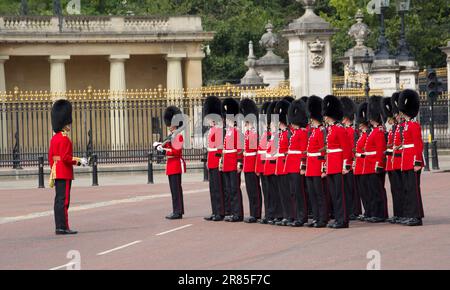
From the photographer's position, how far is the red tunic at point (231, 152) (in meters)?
20.5

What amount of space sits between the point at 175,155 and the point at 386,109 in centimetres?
333

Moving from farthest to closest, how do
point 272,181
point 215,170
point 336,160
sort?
point 215,170 → point 272,181 → point 336,160

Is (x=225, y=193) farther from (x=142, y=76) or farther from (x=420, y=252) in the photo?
(x=142, y=76)

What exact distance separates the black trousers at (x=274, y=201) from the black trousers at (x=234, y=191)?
56cm

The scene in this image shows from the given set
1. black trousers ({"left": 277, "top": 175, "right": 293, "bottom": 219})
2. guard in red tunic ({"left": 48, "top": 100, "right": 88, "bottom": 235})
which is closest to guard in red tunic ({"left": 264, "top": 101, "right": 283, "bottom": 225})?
black trousers ({"left": 277, "top": 175, "right": 293, "bottom": 219})

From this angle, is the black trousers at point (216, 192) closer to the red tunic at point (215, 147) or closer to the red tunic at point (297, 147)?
the red tunic at point (215, 147)

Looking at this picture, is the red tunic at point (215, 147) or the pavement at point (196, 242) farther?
the red tunic at point (215, 147)

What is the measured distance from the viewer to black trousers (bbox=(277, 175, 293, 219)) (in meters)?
19.7

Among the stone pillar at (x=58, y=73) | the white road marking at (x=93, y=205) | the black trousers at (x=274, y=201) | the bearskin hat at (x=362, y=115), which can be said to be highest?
the stone pillar at (x=58, y=73)

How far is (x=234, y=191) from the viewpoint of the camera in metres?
20.5

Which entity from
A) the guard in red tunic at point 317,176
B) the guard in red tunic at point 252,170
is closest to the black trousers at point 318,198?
the guard in red tunic at point 317,176

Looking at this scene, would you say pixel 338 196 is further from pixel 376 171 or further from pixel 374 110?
pixel 374 110

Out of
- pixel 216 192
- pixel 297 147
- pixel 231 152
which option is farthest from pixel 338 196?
pixel 216 192
